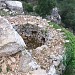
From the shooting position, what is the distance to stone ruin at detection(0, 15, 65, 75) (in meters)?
8.65

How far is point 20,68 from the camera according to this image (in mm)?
8547

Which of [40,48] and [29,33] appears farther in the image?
[29,33]

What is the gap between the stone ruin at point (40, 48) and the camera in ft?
28.4

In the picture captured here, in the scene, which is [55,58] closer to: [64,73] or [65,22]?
[64,73]

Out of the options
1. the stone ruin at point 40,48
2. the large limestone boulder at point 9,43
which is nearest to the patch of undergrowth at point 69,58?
the stone ruin at point 40,48

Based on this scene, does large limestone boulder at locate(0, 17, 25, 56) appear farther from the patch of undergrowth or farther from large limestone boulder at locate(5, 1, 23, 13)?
large limestone boulder at locate(5, 1, 23, 13)

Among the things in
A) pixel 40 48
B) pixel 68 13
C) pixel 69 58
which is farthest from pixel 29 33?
pixel 68 13

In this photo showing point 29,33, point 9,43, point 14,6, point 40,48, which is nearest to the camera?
point 9,43

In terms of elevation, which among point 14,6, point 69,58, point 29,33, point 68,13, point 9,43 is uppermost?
point 9,43

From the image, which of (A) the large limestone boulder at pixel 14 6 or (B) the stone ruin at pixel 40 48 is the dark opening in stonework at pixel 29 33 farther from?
(A) the large limestone boulder at pixel 14 6

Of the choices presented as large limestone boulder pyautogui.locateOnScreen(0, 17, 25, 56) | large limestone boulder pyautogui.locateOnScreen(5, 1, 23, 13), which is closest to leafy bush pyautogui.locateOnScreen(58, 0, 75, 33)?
large limestone boulder pyautogui.locateOnScreen(5, 1, 23, 13)

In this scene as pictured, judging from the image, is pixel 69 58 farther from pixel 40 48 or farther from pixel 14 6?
pixel 14 6

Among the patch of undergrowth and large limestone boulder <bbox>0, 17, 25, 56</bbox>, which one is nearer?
large limestone boulder <bbox>0, 17, 25, 56</bbox>

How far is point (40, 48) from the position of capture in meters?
9.92
